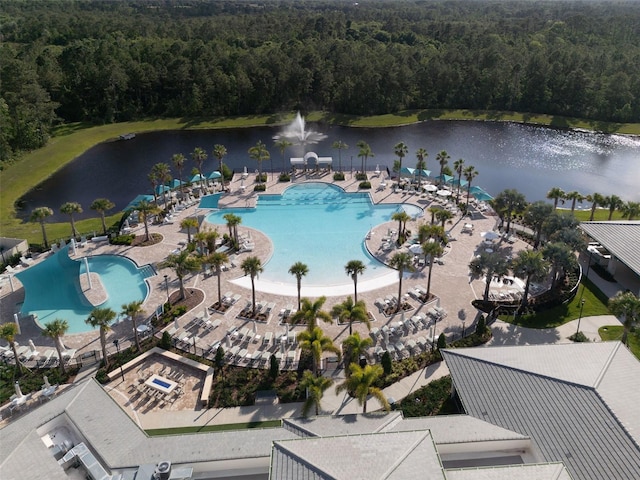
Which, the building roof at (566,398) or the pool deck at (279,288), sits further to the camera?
the pool deck at (279,288)

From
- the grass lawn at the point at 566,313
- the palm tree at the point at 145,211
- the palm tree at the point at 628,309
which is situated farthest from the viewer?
the palm tree at the point at 145,211

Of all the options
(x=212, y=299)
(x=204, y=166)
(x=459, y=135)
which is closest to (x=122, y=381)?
(x=212, y=299)

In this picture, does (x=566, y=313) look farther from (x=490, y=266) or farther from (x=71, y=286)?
(x=71, y=286)

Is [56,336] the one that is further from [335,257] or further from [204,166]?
[204,166]

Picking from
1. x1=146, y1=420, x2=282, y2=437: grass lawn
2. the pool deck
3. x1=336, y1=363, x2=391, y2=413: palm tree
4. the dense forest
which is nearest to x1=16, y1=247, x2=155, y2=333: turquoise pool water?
the pool deck

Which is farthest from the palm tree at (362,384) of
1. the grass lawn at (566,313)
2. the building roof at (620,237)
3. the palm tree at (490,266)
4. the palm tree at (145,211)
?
the palm tree at (145,211)

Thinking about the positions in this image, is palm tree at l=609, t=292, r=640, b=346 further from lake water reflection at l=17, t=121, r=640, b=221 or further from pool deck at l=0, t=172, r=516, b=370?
lake water reflection at l=17, t=121, r=640, b=221

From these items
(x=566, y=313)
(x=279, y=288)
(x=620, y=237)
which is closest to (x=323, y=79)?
(x=279, y=288)

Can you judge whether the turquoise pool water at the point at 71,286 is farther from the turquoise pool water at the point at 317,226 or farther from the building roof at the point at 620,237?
the building roof at the point at 620,237
